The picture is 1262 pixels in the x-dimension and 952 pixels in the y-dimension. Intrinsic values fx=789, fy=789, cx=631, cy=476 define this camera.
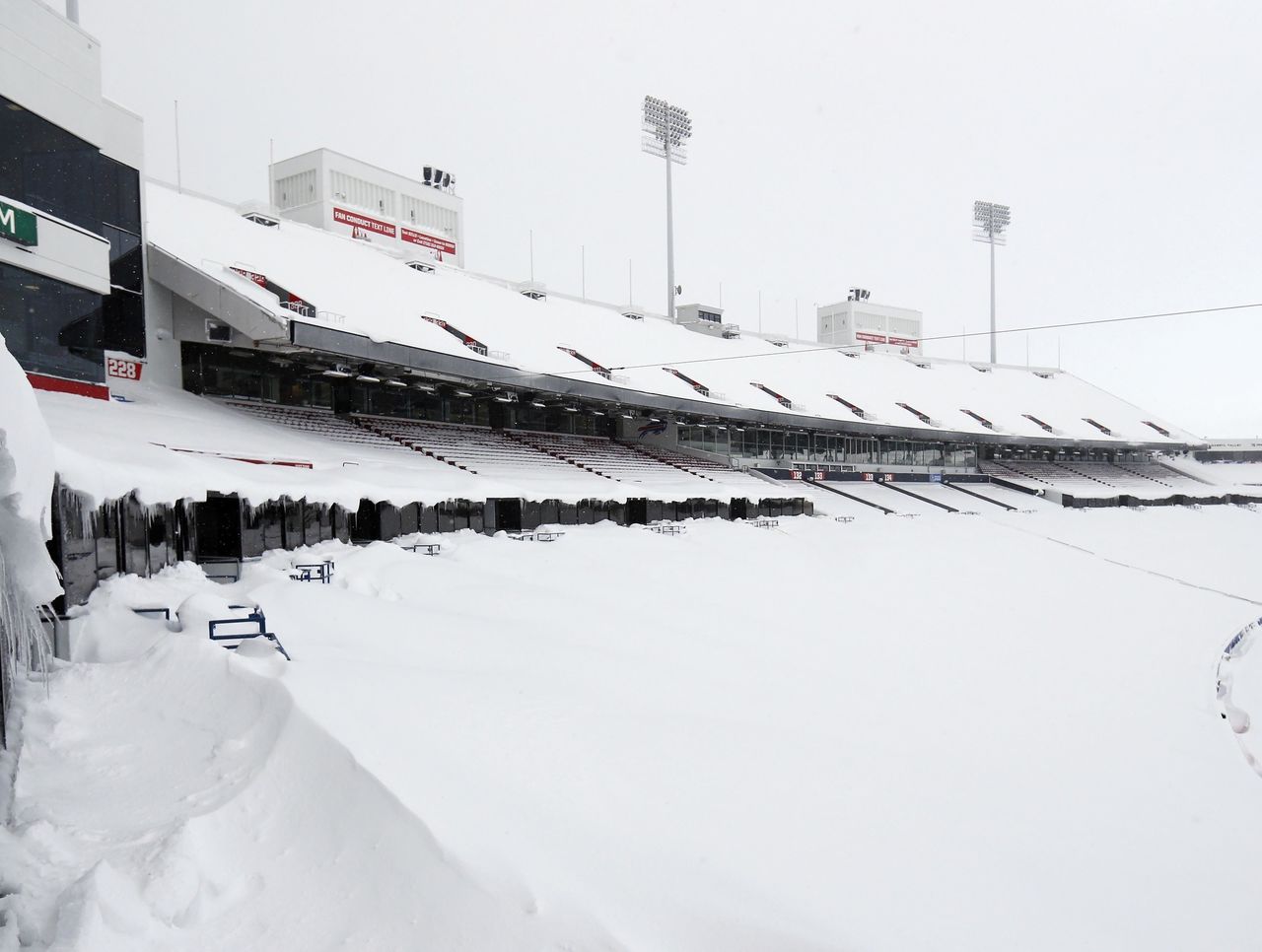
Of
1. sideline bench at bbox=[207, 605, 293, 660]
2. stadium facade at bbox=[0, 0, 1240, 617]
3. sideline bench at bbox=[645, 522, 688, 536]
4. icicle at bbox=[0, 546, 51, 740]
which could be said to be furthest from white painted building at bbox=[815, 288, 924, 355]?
icicle at bbox=[0, 546, 51, 740]

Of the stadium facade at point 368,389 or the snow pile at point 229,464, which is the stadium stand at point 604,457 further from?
the snow pile at point 229,464

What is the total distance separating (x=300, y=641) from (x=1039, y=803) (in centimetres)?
617

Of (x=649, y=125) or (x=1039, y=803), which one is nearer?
(x=1039, y=803)

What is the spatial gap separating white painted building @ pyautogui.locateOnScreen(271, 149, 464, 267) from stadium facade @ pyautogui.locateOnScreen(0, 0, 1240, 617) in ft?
0.38

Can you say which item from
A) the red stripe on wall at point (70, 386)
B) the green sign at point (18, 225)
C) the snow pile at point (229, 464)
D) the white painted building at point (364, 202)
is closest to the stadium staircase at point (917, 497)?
the snow pile at point (229, 464)

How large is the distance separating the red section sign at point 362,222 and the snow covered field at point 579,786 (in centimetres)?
2458

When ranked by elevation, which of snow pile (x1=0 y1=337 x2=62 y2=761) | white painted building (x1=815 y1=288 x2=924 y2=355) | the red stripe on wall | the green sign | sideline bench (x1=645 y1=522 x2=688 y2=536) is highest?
white painted building (x1=815 y1=288 x2=924 y2=355)

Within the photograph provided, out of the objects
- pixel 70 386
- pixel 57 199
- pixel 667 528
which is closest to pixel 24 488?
pixel 70 386

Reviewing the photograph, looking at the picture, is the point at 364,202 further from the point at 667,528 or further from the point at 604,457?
the point at 667,528

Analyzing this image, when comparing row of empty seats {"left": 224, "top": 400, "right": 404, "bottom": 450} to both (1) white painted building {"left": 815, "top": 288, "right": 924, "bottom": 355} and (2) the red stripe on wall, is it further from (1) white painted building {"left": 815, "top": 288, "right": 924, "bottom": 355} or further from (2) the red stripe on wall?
(1) white painted building {"left": 815, "top": 288, "right": 924, "bottom": 355}

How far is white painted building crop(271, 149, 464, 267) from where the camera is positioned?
103 ft

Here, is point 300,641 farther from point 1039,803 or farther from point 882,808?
point 1039,803

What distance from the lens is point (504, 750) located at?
4.91m

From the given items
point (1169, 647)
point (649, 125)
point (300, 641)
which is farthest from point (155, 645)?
point (649, 125)
